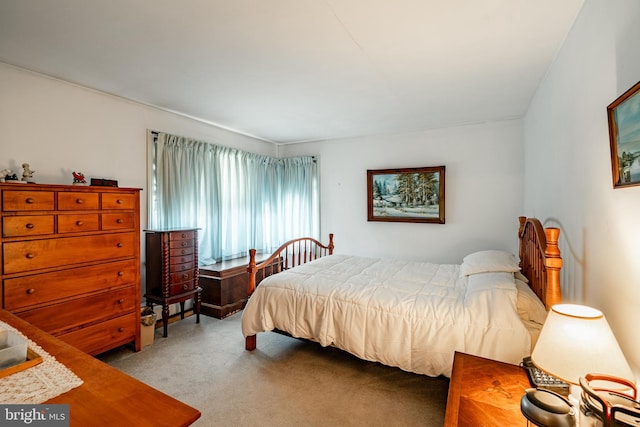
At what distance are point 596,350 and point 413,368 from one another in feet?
4.34

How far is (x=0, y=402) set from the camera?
0.76 meters

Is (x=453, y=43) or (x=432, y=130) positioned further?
(x=432, y=130)

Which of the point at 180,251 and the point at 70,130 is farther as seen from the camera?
the point at 180,251

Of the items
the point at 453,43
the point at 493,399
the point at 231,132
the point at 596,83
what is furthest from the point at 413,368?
the point at 231,132

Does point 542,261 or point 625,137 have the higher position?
point 625,137

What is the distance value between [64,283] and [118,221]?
2.00ft

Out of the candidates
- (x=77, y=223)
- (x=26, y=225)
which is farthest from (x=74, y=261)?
(x=26, y=225)

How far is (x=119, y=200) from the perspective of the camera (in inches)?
105

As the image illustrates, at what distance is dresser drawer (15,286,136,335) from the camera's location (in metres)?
2.19

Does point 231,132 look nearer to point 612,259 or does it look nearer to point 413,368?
point 413,368

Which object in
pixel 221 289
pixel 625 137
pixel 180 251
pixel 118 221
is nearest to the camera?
pixel 625 137

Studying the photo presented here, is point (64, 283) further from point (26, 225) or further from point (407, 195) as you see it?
point (407, 195)

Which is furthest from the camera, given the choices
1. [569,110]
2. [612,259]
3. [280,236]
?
[280,236]

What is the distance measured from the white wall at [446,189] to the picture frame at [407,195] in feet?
0.35
